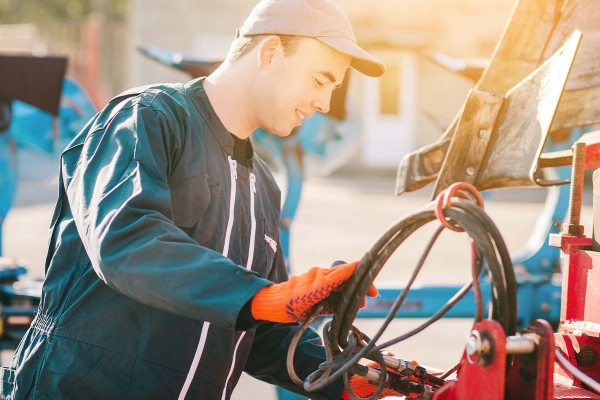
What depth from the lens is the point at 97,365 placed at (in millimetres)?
1781

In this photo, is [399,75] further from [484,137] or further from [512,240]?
[484,137]

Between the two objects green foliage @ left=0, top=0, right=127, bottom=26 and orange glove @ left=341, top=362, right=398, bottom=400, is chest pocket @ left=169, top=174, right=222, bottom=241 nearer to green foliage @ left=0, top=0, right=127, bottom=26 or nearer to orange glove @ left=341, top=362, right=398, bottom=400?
orange glove @ left=341, top=362, right=398, bottom=400

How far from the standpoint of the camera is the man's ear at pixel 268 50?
190 cm

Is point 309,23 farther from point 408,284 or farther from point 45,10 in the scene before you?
point 45,10

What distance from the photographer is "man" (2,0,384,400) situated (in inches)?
60.8

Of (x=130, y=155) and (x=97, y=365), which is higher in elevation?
(x=130, y=155)

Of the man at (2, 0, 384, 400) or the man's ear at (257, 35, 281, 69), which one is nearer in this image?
the man at (2, 0, 384, 400)

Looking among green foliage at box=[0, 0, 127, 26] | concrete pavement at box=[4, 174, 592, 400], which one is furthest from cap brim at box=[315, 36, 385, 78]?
green foliage at box=[0, 0, 127, 26]

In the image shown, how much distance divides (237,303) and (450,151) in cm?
128

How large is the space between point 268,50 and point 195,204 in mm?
449

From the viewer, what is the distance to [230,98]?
2029mm

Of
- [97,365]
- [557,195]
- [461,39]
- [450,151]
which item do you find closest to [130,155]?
[97,365]

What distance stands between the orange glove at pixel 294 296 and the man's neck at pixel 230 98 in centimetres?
65

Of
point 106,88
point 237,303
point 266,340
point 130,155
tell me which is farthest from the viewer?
point 106,88
